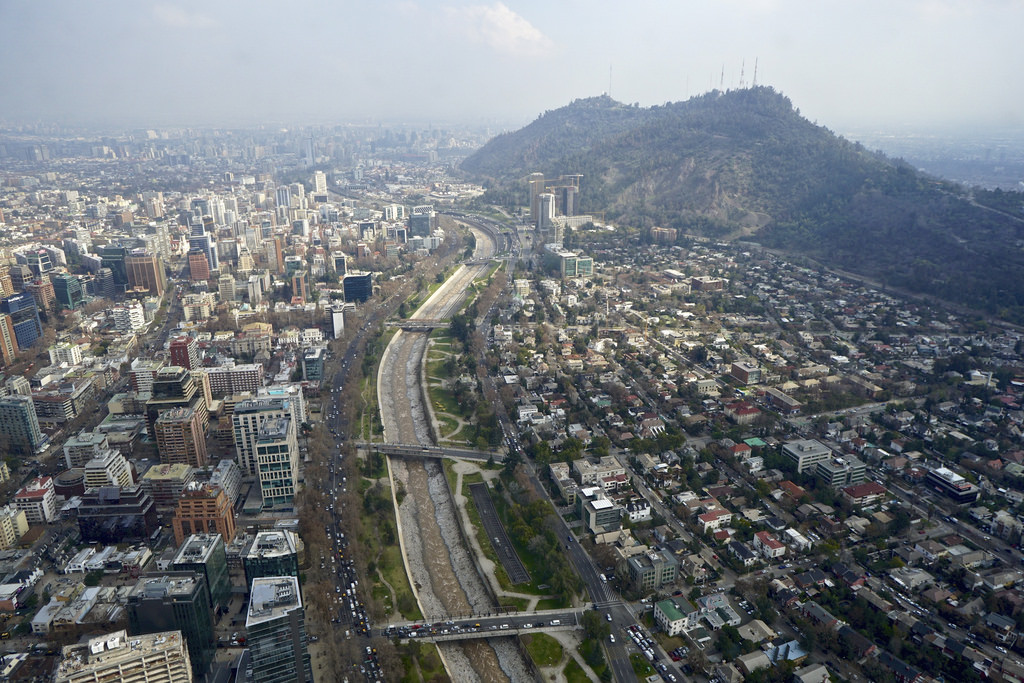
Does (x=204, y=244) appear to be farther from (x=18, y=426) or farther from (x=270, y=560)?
(x=270, y=560)

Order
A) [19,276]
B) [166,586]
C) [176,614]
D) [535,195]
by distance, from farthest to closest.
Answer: [535,195], [19,276], [166,586], [176,614]

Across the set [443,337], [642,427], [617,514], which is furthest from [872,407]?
[443,337]

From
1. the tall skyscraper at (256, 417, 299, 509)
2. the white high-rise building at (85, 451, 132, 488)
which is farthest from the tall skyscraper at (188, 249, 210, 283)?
the tall skyscraper at (256, 417, 299, 509)

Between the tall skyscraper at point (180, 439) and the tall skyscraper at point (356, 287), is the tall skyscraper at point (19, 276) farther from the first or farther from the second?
the tall skyscraper at point (180, 439)

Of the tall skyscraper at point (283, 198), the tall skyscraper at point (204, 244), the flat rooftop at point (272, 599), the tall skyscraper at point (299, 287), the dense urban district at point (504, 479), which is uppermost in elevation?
the tall skyscraper at point (283, 198)

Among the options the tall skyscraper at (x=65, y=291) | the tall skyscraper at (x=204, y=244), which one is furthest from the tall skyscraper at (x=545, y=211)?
the tall skyscraper at (x=65, y=291)

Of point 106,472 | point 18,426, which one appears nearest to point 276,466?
point 106,472

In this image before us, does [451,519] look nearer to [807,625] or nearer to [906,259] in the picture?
[807,625]
